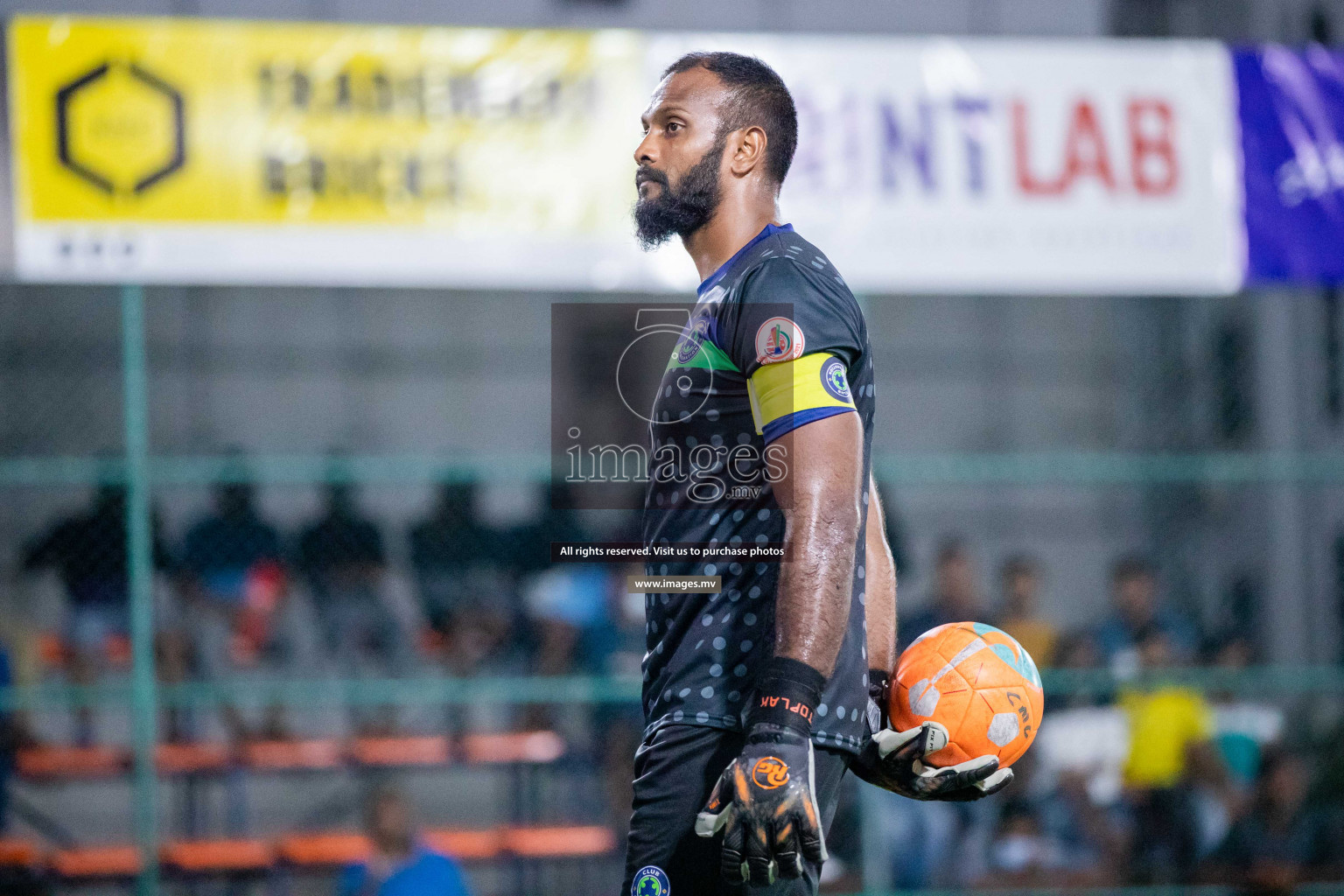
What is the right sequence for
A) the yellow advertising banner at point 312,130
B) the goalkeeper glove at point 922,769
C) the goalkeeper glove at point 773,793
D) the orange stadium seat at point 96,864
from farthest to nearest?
1. the orange stadium seat at point 96,864
2. the yellow advertising banner at point 312,130
3. the goalkeeper glove at point 922,769
4. the goalkeeper glove at point 773,793

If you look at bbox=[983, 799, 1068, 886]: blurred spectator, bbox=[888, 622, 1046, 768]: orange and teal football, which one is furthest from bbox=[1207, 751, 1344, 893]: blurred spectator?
bbox=[888, 622, 1046, 768]: orange and teal football

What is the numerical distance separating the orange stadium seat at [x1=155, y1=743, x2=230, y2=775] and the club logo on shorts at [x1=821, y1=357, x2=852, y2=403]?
586cm

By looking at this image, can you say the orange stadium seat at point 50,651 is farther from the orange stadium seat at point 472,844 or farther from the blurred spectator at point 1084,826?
the blurred spectator at point 1084,826

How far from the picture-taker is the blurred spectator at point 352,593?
764 centimetres

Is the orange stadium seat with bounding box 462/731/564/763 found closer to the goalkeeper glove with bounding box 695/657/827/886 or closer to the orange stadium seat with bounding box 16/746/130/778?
the orange stadium seat with bounding box 16/746/130/778

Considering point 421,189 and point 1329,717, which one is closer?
point 421,189

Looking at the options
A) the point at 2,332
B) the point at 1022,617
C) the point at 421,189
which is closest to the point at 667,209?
the point at 421,189

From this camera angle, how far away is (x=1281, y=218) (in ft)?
22.6

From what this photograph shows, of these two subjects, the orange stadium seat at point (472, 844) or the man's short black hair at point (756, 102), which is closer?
the man's short black hair at point (756, 102)

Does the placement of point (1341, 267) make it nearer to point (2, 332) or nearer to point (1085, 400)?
point (1085, 400)

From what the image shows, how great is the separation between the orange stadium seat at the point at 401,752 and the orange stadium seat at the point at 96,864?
4.34 ft

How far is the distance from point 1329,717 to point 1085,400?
18.0 ft

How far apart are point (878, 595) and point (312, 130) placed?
15.3 feet

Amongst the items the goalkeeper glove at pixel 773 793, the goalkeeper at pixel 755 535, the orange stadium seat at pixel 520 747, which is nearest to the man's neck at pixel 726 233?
the goalkeeper at pixel 755 535
